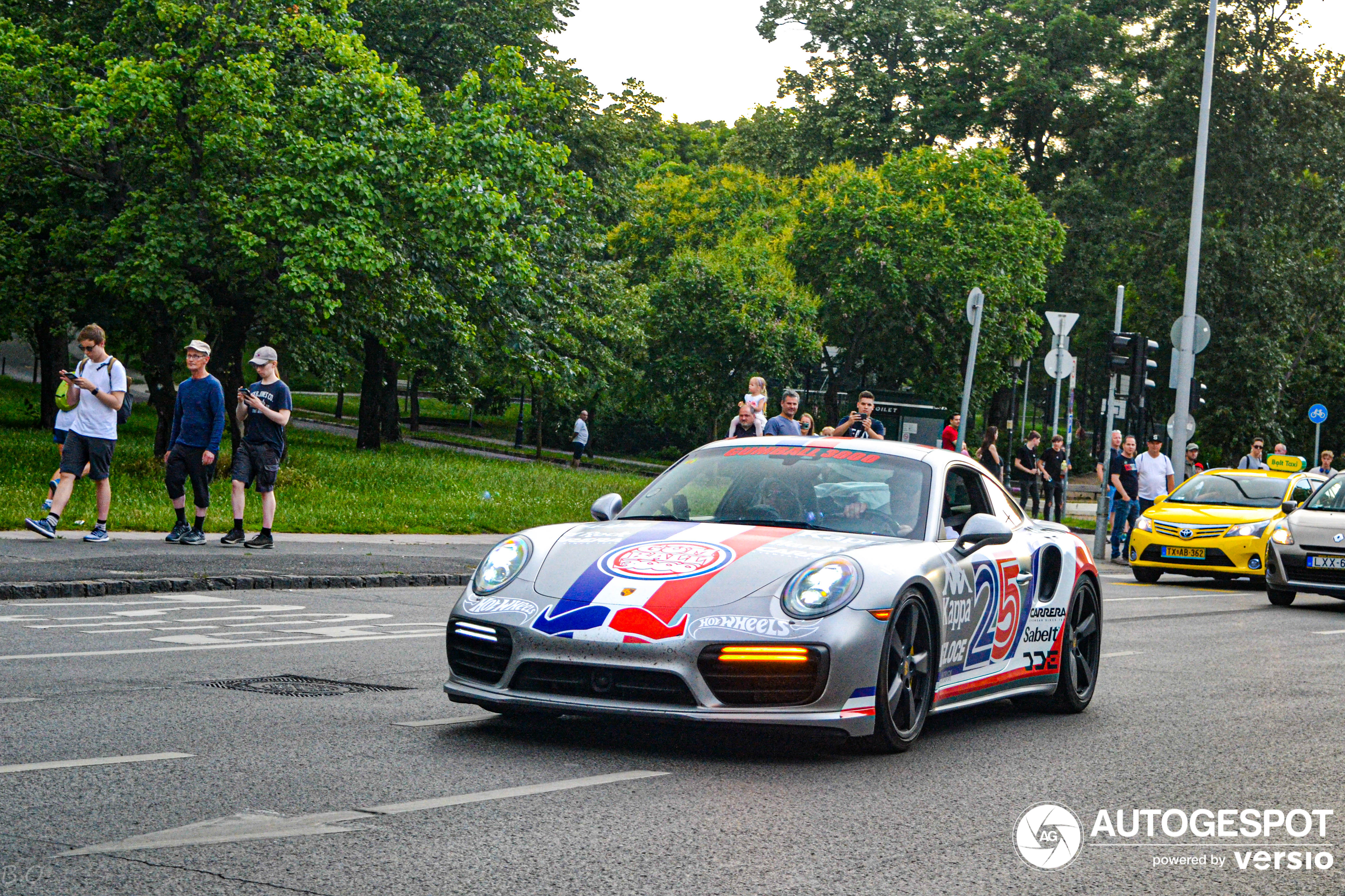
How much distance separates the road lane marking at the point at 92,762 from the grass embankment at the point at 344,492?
11.8 metres

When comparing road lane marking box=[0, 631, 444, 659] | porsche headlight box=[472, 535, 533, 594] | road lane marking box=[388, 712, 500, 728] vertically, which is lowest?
road lane marking box=[0, 631, 444, 659]

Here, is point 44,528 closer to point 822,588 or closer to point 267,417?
point 267,417

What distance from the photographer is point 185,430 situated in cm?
1628

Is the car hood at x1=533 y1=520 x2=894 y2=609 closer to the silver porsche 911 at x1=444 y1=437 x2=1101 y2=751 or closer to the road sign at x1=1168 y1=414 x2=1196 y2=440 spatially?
the silver porsche 911 at x1=444 y1=437 x2=1101 y2=751

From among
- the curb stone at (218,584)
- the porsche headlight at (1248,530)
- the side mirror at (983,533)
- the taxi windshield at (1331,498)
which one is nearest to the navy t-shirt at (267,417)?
the curb stone at (218,584)

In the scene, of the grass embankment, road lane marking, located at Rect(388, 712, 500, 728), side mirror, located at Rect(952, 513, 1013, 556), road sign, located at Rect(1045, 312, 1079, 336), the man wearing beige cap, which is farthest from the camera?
road sign, located at Rect(1045, 312, 1079, 336)

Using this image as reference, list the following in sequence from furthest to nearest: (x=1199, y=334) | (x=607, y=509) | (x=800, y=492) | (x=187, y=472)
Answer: (x=1199, y=334) → (x=187, y=472) → (x=607, y=509) → (x=800, y=492)

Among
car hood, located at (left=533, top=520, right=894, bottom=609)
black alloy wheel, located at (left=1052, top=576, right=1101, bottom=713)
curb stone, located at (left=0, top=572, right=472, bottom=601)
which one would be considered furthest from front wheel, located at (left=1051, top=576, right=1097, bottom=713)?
curb stone, located at (left=0, top=572, right=472, bottom=601)

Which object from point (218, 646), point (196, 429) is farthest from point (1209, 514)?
point (218, 646)

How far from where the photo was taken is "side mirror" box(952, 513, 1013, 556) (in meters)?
7.65

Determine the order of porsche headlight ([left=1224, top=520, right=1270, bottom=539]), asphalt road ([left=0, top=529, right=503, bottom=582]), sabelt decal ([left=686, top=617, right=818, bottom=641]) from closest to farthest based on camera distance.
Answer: sabelt decal ([left=686, top=617, right=818, bottom=641]) → asphalt road ([left=0, top=529, right=503, bottom=582]) → porsche headlight ([left=1224, top=520, right=1270, bottom=539])

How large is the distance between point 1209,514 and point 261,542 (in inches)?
479

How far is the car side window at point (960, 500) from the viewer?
8.03 m

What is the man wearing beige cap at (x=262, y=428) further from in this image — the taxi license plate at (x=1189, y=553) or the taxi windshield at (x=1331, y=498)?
the taxi license plate at (x=1189, y=553)
